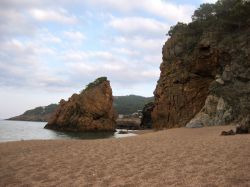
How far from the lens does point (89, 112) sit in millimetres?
73625

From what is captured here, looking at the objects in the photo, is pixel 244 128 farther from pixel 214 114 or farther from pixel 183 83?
pixel 183 83

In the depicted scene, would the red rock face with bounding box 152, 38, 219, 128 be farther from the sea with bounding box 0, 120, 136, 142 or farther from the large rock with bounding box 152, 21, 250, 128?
the sea with bounding box 0, 120, 136, 142

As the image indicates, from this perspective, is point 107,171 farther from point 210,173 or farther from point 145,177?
point 210,173

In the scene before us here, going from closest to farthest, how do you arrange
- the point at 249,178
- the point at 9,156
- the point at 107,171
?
the point at 249,178
the point at 107,171
the point at 9,156

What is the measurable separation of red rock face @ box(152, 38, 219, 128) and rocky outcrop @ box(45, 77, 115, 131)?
79.9ft

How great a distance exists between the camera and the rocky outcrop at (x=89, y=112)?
72688mm

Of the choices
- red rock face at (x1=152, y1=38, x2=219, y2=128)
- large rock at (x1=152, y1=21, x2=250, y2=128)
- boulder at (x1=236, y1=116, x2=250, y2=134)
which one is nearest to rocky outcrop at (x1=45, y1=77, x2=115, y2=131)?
large rock at (x1=152, y1=21, x2=250, y2=128)

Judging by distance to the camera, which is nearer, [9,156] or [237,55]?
[9,156]

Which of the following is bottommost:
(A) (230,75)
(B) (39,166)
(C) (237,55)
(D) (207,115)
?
(B) (39,166)

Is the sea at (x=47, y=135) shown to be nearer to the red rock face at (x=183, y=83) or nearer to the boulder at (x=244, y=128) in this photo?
the red rock face at (x=183, y=83)

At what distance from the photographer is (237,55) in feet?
128

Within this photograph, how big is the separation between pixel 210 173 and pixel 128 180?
2308 mm

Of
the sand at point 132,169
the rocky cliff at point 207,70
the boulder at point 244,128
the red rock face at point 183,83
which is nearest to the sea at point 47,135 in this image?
the red rock face at point 183,83

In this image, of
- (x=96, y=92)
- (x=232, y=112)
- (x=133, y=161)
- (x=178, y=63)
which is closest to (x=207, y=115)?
(x=232, y=112)
